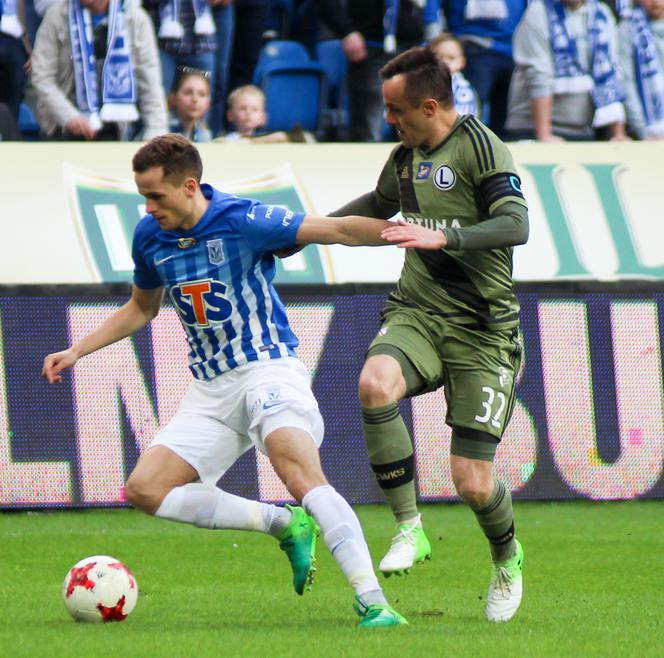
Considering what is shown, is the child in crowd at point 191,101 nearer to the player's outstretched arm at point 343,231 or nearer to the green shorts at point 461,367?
the green shorts at point 461,367

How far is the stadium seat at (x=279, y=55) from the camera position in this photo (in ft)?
44.1

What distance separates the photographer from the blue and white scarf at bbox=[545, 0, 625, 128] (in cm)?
1317

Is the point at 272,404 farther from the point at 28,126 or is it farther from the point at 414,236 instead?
the point at 28,126

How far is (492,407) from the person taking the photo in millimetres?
6570

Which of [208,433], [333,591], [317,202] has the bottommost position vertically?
[333,591]

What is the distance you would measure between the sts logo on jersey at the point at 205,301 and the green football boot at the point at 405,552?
122 centimetres

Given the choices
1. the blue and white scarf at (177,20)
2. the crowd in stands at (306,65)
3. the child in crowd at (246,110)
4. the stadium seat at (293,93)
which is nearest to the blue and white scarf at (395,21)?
the crowd in stands at (306,65)

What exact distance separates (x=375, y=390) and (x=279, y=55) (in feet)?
25.4

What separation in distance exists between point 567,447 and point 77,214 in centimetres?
425

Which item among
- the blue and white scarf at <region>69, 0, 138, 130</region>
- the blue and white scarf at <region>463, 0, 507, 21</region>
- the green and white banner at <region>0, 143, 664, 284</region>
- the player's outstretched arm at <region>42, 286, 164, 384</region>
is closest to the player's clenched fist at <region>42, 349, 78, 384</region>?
the player's outstretched arm at <region>42, 286, 164, 384</region>

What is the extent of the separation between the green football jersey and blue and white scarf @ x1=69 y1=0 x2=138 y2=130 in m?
5.66

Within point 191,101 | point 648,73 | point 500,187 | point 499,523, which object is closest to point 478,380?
point 499,523

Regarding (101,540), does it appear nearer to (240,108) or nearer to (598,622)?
(598,622)

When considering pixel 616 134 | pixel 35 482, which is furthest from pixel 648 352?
pixel 35 482
